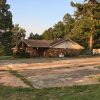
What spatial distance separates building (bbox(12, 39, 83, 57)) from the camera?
68.0 m

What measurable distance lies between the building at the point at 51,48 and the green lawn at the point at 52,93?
51.0 m

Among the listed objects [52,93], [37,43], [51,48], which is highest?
[37,43]

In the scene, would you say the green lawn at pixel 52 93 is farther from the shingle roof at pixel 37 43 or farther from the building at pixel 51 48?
the shingle roof at pixel 37 43

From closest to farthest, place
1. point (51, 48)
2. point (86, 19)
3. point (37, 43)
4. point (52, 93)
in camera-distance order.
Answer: point (52, 93) → point (86, 19) → point (51, 48) → point (37, 43)

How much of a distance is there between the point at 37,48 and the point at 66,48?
6.70m

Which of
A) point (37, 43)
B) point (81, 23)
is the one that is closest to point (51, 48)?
point (37, 43)

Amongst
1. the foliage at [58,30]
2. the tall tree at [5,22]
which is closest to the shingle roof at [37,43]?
the tall tree at [5,22]

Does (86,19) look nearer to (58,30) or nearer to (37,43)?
(37,43)

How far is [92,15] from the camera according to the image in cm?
6228

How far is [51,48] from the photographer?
68.9 meters

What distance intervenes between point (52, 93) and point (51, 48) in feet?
180

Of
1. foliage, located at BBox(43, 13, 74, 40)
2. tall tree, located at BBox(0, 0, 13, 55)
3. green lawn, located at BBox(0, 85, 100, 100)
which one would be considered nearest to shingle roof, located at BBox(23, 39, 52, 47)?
tall tree, located at BBox(0, 0, 13, 55)

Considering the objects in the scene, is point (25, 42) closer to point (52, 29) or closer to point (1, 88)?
point (52, 29)

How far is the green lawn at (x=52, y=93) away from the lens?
12915 millimetres
